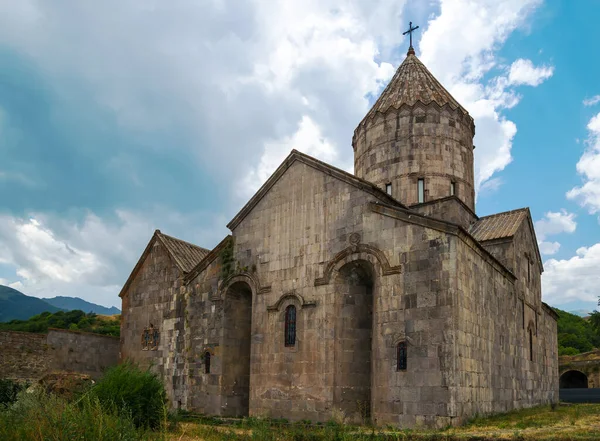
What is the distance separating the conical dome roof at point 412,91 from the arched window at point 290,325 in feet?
27.7

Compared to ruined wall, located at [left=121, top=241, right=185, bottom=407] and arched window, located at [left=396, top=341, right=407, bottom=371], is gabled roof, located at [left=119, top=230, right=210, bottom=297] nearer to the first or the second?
ruined wall, located at [left=121, top=241, right=185, bottom=407]

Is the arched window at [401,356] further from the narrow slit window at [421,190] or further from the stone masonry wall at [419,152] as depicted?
the narrow slit window at [421,190]

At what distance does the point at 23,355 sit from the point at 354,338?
12297mm

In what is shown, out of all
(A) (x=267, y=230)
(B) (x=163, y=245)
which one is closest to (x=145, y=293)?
(B) (x=163, y=245)

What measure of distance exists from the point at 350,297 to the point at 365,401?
8.76 ft

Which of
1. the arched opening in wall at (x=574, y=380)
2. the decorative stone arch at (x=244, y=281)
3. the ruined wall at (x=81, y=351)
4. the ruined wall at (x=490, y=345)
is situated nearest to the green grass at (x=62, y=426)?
the ruined wall at (x=490, y=345)

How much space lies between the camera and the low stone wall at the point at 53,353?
19203 mm

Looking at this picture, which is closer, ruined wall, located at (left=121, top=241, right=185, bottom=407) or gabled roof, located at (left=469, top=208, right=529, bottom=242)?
gabled roof, located at (left=469, top=208, right=529, bottom=242)

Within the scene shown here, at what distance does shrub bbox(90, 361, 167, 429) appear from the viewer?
39.0ft

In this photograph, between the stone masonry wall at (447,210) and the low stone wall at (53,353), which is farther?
the low stone wall at (53,353)

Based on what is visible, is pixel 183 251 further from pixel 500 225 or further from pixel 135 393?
pixel 500 225

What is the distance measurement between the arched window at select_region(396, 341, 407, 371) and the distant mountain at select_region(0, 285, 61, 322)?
156 metres

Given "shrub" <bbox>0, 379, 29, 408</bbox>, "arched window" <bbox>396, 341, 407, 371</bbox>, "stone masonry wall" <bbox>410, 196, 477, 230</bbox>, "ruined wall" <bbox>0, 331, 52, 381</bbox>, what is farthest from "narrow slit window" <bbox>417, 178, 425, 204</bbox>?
"ruined wall" <bbox>0, 331, 52, 381</bbox>

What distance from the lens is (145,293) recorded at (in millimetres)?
21328
